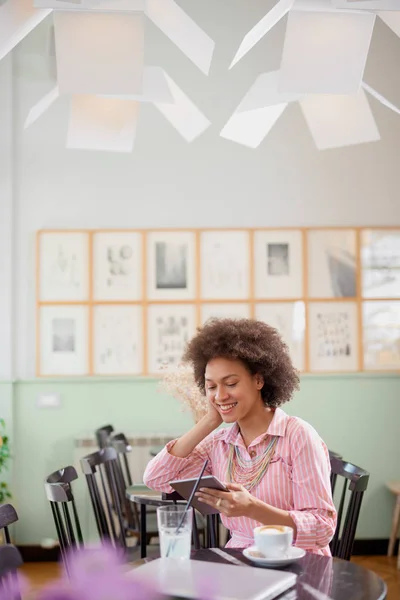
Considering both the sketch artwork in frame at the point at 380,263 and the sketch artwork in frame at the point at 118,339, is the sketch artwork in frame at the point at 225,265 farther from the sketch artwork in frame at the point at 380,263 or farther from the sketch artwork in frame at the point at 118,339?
the sketch artwork in frame at the point at 380,263

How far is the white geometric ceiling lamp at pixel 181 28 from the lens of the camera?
2344 millimetres

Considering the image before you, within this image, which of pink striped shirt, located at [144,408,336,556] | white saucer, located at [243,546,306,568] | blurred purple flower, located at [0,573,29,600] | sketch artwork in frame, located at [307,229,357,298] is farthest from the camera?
sketch artwork in frame, located at [307,229,357,298]

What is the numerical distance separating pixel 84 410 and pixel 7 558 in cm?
342

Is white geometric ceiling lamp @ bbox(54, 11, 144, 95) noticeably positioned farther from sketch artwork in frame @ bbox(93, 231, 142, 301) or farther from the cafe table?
sketch artwork in frame @ bbox(93, 231, 142, 301)

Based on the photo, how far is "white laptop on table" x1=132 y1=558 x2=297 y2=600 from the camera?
1.46m

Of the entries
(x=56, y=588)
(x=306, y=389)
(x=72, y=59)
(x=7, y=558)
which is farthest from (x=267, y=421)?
(x=306, y=389)

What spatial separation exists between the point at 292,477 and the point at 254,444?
147 mm

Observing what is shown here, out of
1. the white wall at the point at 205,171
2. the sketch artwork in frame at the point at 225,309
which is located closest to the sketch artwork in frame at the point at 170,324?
the sketch artwork in frame at the point at 225,309

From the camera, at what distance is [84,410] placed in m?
4.78

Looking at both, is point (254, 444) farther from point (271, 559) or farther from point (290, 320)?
point (290, 320)

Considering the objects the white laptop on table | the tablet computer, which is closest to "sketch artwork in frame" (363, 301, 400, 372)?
the tablet computer

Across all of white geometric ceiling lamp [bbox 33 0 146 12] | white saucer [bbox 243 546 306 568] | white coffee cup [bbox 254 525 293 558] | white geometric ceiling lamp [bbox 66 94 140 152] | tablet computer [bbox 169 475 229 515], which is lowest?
white saucer [bbox 243 546 306 568]

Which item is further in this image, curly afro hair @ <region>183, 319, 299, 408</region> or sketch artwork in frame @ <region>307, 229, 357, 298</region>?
sketch artwork in frame @ <region>307, 229, 357, 298</region>

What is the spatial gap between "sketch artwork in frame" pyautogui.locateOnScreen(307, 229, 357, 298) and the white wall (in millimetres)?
101
